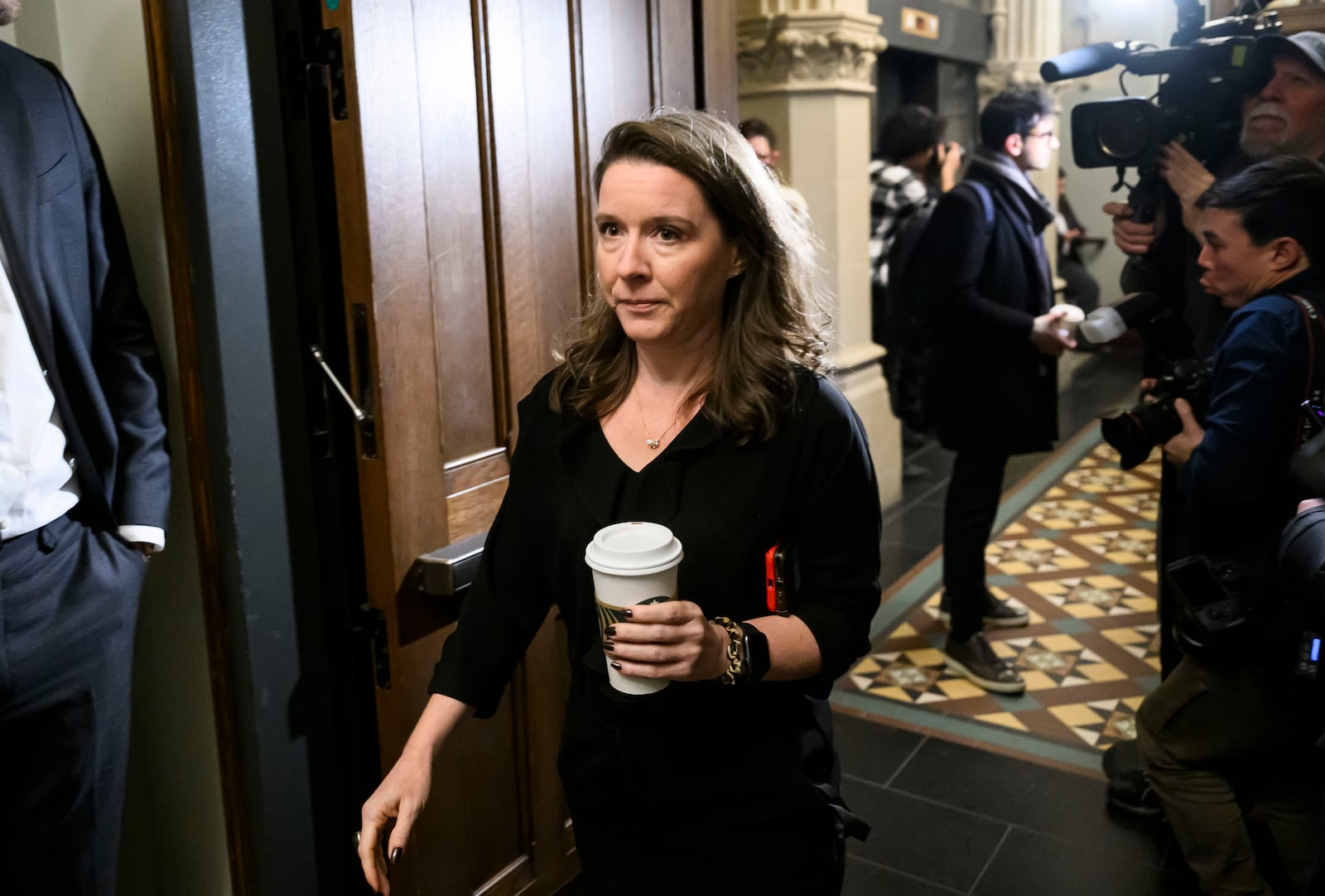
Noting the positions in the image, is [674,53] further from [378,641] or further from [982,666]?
[982,666]

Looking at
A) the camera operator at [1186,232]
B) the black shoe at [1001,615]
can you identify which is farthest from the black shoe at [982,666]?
the camera operator at [1186,232]

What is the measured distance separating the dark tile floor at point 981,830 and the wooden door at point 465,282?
854mm

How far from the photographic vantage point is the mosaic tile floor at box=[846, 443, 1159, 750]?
11.5 feet

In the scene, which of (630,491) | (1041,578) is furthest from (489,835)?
(1041,578)

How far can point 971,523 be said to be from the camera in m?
3.76

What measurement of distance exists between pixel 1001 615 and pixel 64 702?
128 inches

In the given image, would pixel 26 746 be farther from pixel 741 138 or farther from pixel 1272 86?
pixel 1272 86

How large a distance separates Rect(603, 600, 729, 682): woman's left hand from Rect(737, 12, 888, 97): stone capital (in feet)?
14.0

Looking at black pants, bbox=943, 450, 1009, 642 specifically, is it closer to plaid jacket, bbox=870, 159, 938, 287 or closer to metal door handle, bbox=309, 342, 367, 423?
plaid jacket, bbox=870, 159, 938, 287

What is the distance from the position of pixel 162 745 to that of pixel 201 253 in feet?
3.14

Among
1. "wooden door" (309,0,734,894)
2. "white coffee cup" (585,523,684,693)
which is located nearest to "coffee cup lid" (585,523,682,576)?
"white coffee cup" (585,523,684,693)

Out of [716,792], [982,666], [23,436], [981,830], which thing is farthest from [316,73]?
[982,666]

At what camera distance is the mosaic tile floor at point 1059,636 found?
11.5 ft

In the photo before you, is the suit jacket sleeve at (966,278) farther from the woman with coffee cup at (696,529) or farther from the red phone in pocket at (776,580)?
the red phone in pocket at (776,580)
